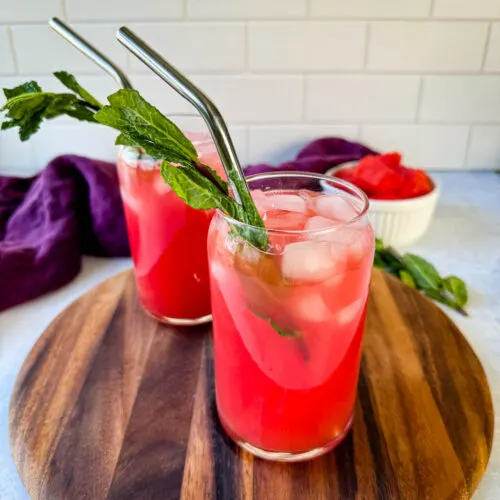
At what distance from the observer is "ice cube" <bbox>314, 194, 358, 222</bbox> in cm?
50

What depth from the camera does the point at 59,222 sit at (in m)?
0.94

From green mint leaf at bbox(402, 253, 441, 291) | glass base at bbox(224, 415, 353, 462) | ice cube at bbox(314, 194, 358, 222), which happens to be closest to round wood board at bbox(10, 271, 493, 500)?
glass base at bbox(224, 415, 353, 462)

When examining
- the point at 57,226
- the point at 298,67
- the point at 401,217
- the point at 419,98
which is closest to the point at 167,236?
the point at 57,226

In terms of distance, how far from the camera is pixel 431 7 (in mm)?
1079

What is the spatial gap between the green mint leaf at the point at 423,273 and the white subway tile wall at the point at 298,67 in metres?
0.44

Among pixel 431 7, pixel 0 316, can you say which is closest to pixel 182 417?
pixel 0 316

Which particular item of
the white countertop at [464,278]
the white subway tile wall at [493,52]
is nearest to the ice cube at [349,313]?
the white countertop at [464,278]

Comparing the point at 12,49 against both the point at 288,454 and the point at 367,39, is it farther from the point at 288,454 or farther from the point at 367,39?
the point at 288,454

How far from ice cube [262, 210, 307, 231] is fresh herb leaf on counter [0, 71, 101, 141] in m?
0.23

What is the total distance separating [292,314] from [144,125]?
192mm

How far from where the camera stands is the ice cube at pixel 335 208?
50 centimetres

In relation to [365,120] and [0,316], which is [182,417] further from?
[365,120]

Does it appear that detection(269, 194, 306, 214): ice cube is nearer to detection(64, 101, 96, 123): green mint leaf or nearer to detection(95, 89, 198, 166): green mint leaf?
detection(95, 89, 198, 166): green mint leaf

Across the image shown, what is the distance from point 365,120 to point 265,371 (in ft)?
2.76
